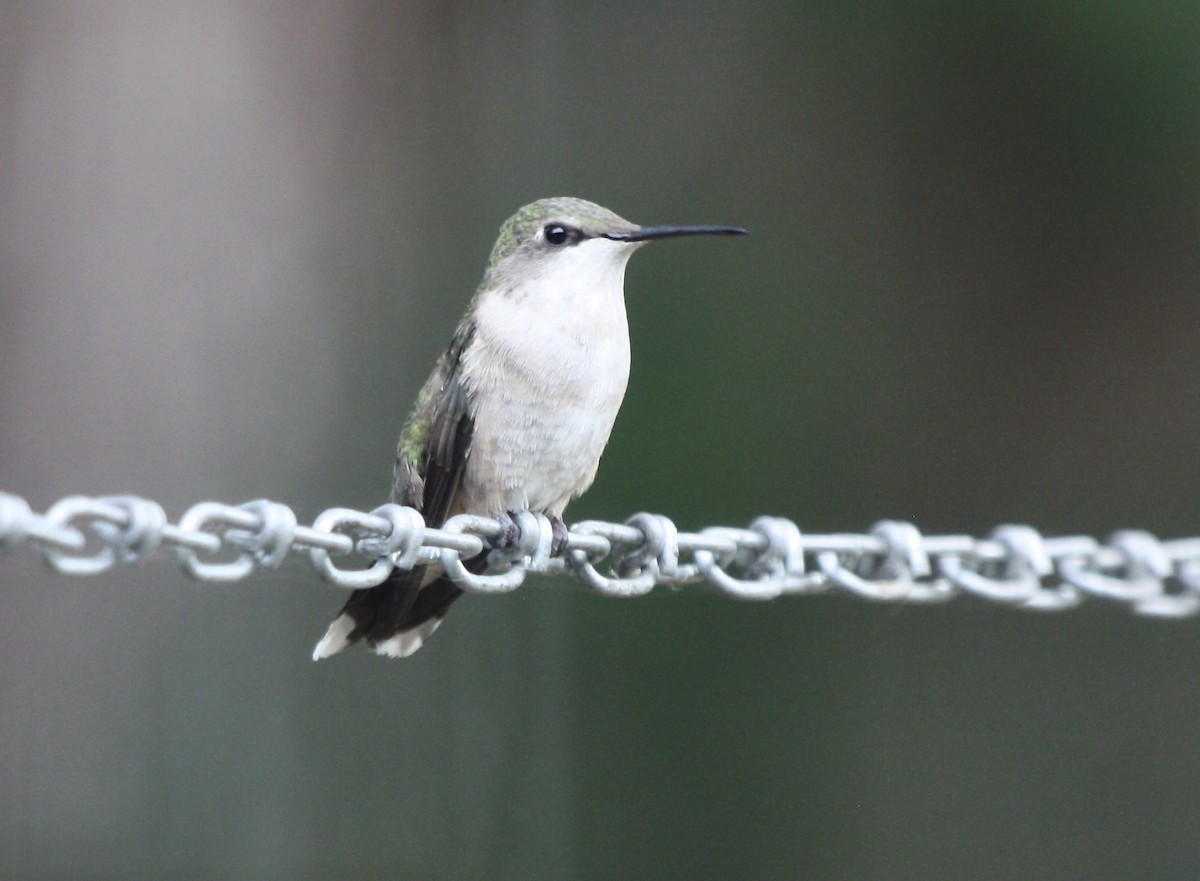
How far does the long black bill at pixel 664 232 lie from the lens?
195cm

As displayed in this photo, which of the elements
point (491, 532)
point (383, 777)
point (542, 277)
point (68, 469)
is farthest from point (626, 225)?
point (383, 777)

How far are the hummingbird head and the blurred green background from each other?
1.54 m

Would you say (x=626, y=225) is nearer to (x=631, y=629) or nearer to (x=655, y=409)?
(x=655, y=409)

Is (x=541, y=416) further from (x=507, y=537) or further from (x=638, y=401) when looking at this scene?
(x=638, y=401)

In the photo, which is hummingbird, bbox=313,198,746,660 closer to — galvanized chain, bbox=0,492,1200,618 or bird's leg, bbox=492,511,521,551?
bird's leg, bbox=492,511,521,551

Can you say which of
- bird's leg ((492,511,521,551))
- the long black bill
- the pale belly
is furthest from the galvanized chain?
the long black bill

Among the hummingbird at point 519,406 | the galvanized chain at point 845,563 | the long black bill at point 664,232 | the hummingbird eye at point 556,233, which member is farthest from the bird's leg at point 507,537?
the hummingbird eye at point 556,233

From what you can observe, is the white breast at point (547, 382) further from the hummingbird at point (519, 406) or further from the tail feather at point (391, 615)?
the tail feather at point (391, 615)

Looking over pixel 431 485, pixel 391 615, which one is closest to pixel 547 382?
pixel 431 485

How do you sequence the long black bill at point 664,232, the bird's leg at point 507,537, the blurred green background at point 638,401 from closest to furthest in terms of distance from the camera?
the bird's leg at point 507,537 < the long black bill at point 664,232 < the blurred green background at point 638,401

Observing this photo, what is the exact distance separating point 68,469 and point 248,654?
2.68ft

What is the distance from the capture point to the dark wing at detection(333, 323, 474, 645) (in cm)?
200

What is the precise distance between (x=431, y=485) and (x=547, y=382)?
0.85ft

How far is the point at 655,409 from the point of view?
4.13 metres
